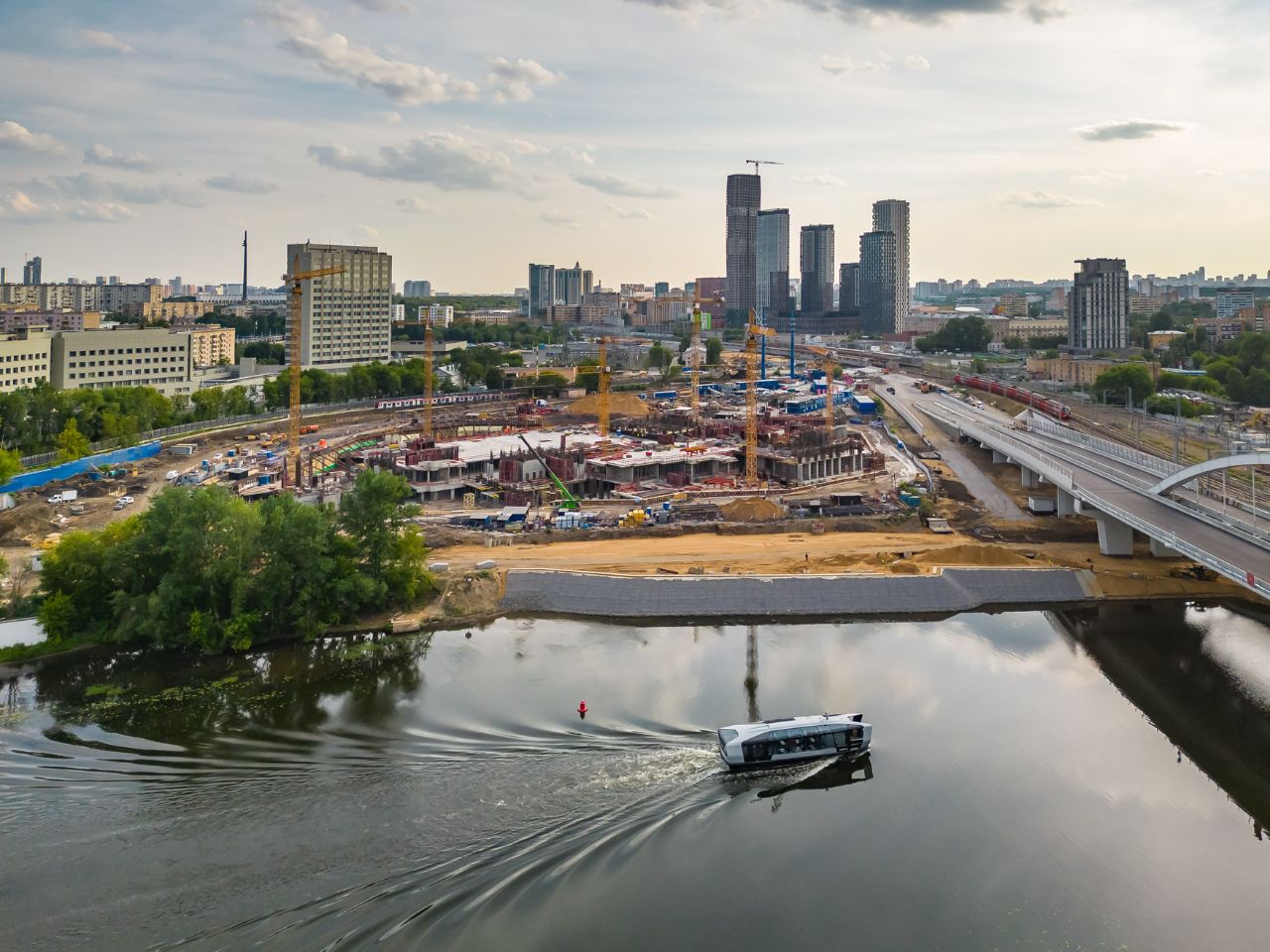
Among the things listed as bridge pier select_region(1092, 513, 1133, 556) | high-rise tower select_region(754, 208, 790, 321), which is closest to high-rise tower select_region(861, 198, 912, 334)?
high-rise tower select_region(754, 208, 790, 321)

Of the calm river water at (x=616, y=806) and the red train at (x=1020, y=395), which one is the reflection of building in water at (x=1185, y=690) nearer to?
the calm river water at (x=616, y=806)

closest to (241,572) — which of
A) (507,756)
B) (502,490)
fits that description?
(507,756)

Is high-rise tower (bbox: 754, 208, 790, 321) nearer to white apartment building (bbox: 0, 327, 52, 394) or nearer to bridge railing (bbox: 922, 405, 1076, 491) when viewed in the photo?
bridge railing (bbox: 922, 405, 1076, 491)

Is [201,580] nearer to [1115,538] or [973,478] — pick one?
[1115,538]

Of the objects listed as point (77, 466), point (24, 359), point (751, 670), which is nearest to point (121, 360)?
point (24, 359)

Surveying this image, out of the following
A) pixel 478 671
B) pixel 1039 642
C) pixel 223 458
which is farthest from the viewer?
pixel 223 458

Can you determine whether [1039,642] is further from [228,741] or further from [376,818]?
[228,741]
